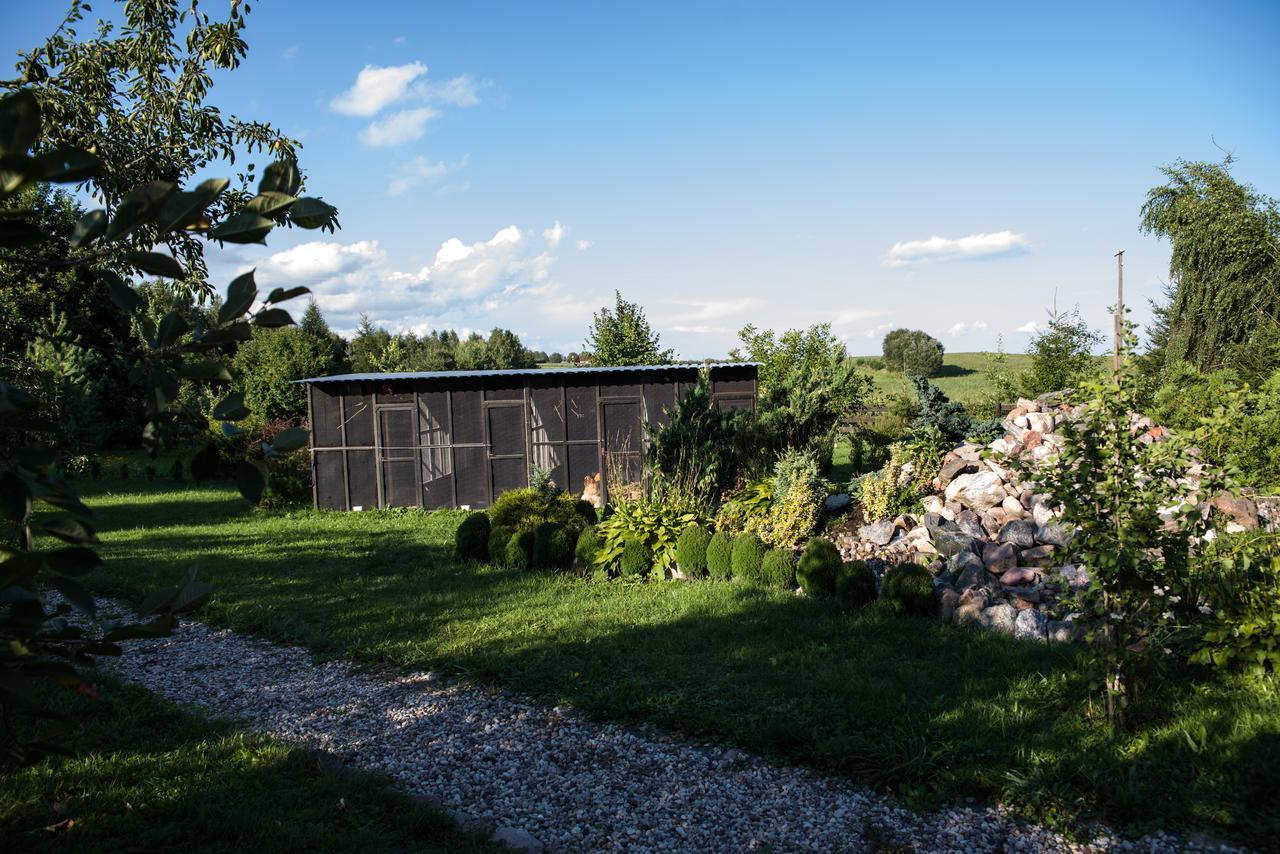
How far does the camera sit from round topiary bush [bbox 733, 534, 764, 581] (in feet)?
23.1

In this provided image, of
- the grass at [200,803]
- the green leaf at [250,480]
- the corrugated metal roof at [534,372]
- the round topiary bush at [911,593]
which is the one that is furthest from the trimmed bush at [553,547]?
the green leaf at [250,480]

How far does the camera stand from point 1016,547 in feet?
22.5

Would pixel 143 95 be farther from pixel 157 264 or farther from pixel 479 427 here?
pixel 479 427

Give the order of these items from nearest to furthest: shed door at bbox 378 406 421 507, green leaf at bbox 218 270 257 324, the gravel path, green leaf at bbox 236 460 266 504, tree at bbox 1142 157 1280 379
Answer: green leaf at bbox 218 270 257 324 < green leaf at bbox 236 460 266 504 < the gravel path < shed door at bbox 378 406 421 507 < tree at bbox 1142 157 1280 379

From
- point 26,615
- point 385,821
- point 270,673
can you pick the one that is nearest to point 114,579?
point 270,673

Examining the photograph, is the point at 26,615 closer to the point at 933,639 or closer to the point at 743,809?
the point at 743,809

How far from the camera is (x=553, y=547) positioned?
7969 millimetres

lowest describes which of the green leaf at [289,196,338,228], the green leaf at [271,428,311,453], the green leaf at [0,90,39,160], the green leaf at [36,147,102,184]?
the green leaf at [271,428,311,453]

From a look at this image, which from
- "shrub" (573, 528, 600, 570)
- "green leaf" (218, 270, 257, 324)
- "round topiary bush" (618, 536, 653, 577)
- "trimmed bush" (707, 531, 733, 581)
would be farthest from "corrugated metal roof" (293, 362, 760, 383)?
"green leaf" (218, 270, 257, 324)

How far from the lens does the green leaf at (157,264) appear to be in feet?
4.34

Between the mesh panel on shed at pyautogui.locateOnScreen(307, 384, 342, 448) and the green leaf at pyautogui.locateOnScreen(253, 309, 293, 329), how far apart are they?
→ 13.4 metres

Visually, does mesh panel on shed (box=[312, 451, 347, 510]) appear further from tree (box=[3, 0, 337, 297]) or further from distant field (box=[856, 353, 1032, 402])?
distant field (box=[856, 353, 1032, 402])

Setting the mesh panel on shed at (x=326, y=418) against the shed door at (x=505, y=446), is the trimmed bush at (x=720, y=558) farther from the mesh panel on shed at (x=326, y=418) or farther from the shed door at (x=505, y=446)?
the mesh panel on shed at (x=326, y=418)

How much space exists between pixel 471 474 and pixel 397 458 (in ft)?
4.37
